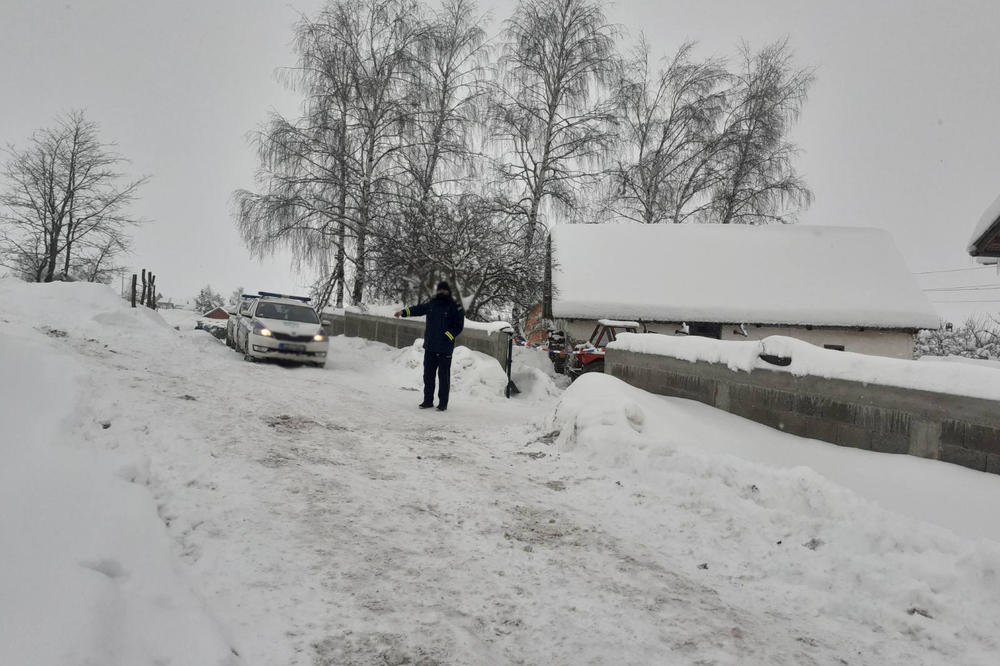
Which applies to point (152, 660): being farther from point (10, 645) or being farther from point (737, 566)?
point (737, 566)

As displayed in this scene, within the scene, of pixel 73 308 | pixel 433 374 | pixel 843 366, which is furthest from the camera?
pixel 73 308

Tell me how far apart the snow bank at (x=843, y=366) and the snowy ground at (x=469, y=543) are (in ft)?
2.12

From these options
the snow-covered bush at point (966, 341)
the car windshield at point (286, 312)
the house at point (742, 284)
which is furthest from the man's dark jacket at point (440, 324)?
the snow-covered bush at point (966, 341)

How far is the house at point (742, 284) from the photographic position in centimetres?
1928

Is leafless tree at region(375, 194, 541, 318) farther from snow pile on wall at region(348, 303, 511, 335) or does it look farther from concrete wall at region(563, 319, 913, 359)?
concrete wall at region(563, 319, 913, 359)

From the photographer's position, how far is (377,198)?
70.7ft

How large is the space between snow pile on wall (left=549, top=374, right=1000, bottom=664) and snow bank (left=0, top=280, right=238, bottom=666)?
2681 millimetres

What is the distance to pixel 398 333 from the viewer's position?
1741 centimetres

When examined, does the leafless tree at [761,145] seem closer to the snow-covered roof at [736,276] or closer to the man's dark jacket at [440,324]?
the snow-covered roof at [736,276]

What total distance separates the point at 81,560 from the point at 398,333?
1495cm

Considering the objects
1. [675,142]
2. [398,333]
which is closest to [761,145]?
[675,142]

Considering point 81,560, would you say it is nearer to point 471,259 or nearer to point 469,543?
point 469,543

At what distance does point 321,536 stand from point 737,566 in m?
2.50

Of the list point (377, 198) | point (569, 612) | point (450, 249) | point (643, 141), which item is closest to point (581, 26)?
point (643, 141)
